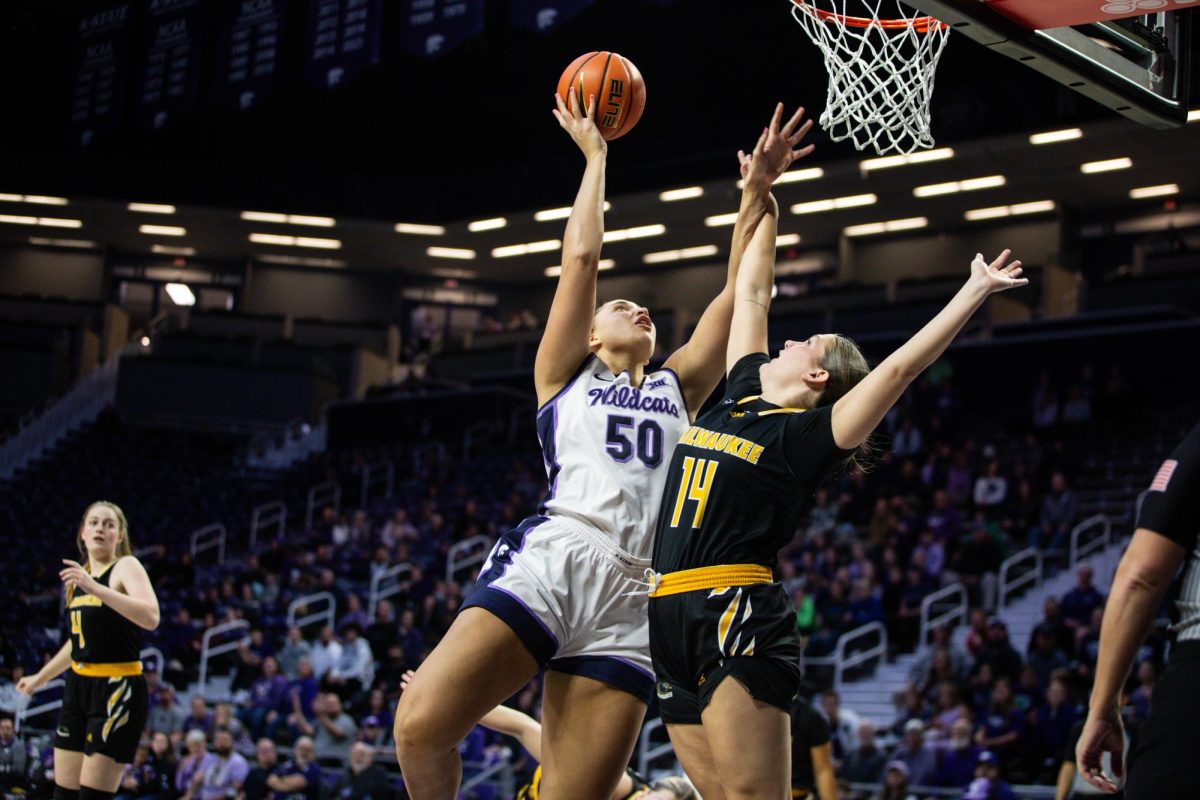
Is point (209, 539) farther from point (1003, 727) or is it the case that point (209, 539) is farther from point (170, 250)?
point (1003, 727)

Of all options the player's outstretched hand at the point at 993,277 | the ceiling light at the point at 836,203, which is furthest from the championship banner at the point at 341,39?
the player's outstretched hand at the point at 993,277

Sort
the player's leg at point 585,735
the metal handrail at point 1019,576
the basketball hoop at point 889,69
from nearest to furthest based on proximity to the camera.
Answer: the player's leg at point 585,735 → the basketball hoop at point 889,69 → the metal handrail at point 1019,576

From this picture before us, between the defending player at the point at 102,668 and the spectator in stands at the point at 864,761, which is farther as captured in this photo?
the spectator in stands at the point at 864,761

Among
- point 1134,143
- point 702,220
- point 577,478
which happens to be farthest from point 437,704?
point 702,220

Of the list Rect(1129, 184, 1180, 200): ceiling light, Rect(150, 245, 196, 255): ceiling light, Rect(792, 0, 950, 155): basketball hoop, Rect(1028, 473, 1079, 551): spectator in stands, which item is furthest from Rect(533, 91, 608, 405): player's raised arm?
Rect(150, 245, 196, 255): ceiling light

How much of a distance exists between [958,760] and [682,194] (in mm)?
17947

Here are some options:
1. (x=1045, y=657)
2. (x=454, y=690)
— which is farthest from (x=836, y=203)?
(x=454, y=690)

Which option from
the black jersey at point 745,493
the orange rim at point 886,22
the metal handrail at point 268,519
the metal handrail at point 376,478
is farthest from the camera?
the metal handrail at point 376,478

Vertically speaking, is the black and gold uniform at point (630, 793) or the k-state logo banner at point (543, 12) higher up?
the k-state logo banner at point (543, 12)

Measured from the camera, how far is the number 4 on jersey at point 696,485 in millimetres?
4328

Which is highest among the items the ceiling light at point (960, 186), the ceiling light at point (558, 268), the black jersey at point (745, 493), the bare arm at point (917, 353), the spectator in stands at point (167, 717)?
the ceiling light at point (960, 186)

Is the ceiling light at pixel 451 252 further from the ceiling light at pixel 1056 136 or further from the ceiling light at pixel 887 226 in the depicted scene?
the ceiling light at pixel 1056 136

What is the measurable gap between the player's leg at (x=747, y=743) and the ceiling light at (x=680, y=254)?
28.6 m

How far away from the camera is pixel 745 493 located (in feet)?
14.1
